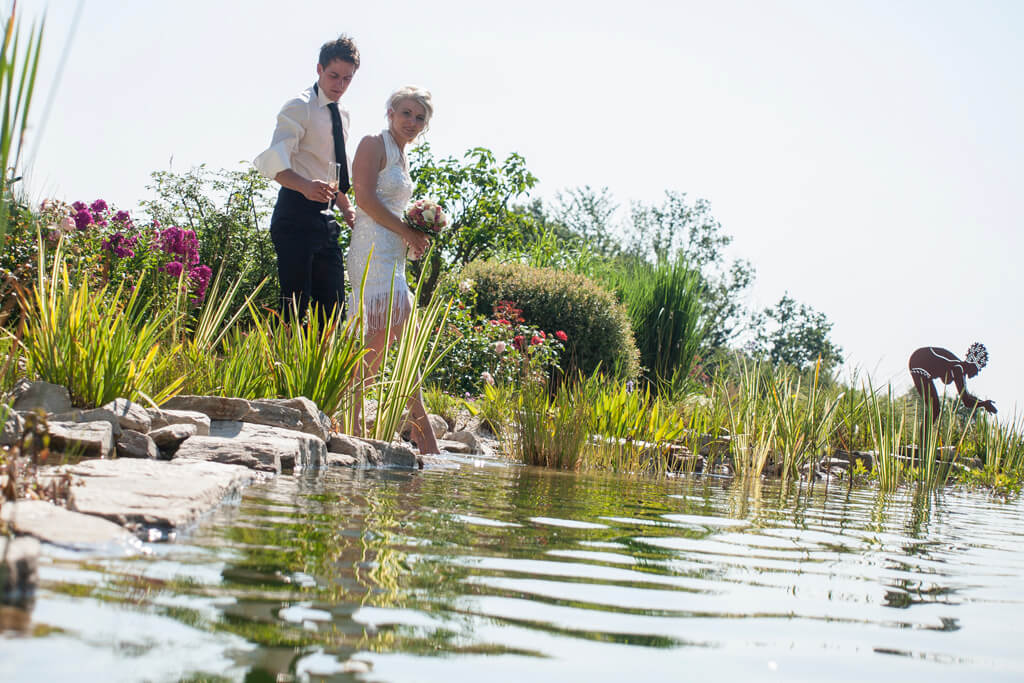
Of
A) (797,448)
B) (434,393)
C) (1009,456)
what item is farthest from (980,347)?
(434,393)

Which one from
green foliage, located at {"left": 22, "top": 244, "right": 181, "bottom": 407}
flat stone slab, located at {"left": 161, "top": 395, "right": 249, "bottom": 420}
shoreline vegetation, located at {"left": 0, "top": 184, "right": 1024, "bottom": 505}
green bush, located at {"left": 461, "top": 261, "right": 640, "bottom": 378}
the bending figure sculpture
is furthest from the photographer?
green bush, located at {"left": 461, "top": 261, "right": 640, "bottom": 378}

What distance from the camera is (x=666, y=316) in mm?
14922

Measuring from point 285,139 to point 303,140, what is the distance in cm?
14

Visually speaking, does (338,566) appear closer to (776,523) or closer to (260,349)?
(776,523)

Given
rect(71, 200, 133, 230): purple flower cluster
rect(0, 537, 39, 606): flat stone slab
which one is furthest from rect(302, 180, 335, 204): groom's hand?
rect(0, 537, 39, 606): flat stone slab

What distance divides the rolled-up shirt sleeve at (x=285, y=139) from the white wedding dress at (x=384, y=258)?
533 mm

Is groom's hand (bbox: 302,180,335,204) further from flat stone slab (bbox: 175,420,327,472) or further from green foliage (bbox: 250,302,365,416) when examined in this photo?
flat stone slab (bbox: 175,420,327,472)

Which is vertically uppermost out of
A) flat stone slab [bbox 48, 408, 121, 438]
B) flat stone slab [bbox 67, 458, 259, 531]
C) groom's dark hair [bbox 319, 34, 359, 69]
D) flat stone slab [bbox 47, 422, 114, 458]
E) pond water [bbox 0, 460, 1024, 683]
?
groom's dark hair [bbox 319, 34, 359, 69]

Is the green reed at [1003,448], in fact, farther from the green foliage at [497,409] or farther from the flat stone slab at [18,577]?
the flat stone slab at [18,577]

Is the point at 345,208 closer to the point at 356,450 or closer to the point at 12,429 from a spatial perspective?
the point at 356,450

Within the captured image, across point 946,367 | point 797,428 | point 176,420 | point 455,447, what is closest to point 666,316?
point 946,367

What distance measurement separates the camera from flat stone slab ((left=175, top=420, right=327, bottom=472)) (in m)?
3.88

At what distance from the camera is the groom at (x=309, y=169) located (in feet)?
17.6

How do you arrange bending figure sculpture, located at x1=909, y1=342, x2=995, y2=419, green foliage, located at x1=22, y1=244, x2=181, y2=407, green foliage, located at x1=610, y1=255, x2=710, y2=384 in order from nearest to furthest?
→ green foliage, located at x1=22, y1=244, x2=181, y2=407 < bending figure sculpture, located at x1=909, y1=342, x2=995, y2=419 < green foliage, located at x1=610, y1=255, x2=710, y2=384
